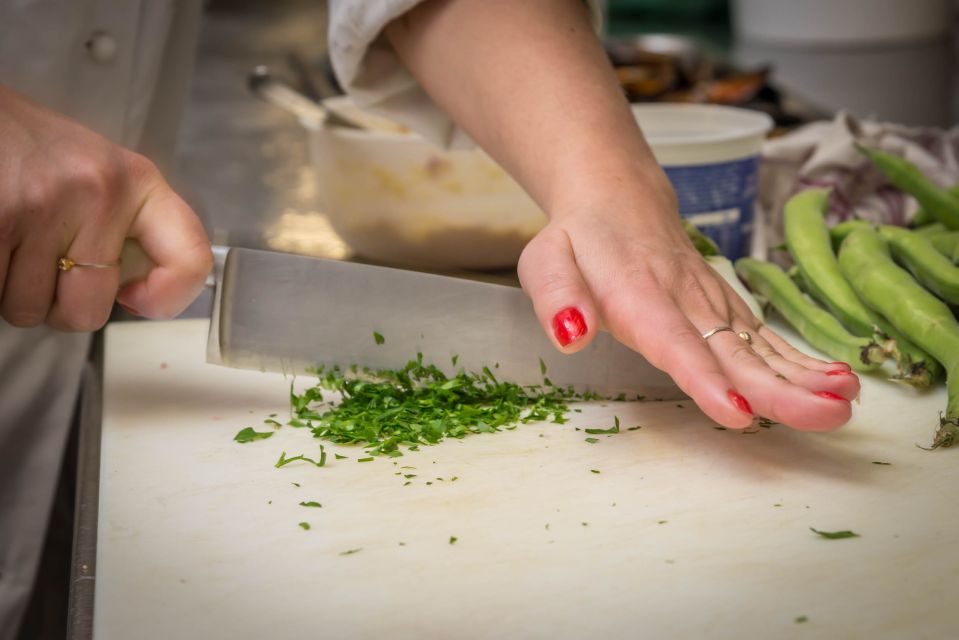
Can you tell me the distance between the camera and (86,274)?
99 cm

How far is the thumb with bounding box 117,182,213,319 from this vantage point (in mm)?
1014

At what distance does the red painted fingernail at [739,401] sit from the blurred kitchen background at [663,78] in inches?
39.3

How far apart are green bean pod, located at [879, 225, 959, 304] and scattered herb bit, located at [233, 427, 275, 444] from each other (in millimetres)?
830

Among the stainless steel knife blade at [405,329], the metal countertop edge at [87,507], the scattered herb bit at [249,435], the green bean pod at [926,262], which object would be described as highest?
the green bean pod at [926,262]

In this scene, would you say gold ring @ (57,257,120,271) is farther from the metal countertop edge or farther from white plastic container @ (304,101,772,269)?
white plastic container @ (304,101,772,269)

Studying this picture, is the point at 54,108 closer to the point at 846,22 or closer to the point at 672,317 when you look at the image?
the point at 672,317

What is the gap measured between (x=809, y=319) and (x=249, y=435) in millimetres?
727

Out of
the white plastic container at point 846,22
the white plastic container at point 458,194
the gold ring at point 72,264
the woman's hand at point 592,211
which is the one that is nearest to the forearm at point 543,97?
the woman's hand at point 592,211

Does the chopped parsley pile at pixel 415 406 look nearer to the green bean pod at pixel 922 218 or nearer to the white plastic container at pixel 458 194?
the white plastic container at pixel 458 194

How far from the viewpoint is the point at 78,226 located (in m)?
0.97

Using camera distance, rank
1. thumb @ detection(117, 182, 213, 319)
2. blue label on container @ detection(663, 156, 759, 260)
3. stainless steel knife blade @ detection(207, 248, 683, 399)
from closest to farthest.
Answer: thumb @ detection(117, 182, 213, 319), stainless steel knife blade @ detection(207, 248, 683, 399), blue label on container @ detection(663, 156, 759, 260)

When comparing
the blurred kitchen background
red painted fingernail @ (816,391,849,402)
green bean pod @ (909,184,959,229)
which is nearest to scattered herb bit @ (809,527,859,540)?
red painted fingernail @ (816,391,849,402)

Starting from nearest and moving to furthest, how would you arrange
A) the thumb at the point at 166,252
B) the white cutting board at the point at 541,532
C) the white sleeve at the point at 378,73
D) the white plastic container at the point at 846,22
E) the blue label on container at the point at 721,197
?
the white cutting board at the point at 541,532
the thumb at the point at 166,252
the white sleeve at the point at 378,73
the blue label on container at the point at 721,197
the white plastic container at the point at 846,22

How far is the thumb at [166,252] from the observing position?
1014mm
